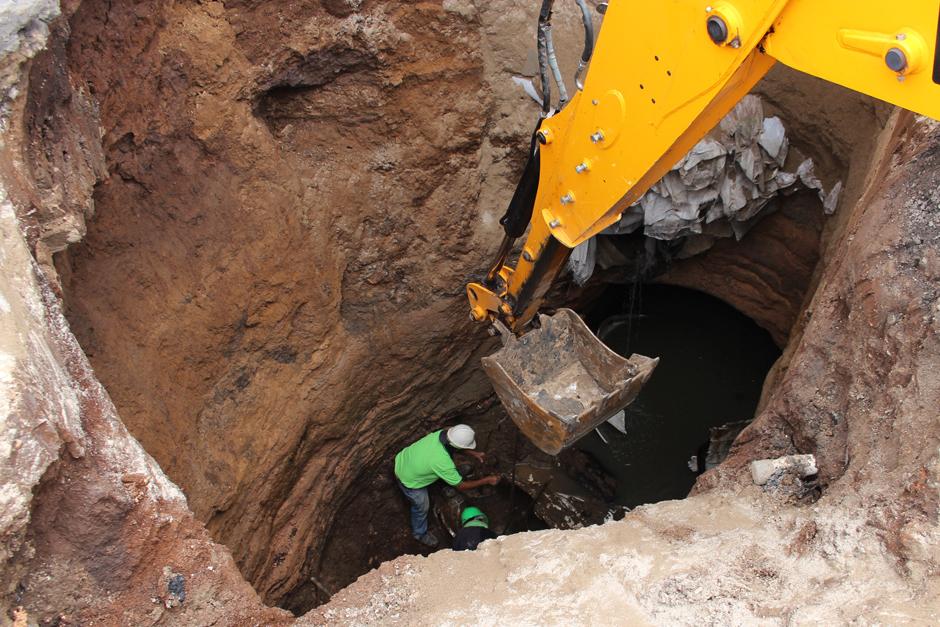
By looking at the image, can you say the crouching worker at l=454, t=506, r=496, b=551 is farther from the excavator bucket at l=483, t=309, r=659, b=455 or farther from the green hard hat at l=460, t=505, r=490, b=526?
the excavator bucket at l=483, t=309, r=659, b=455

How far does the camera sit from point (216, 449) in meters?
4.30

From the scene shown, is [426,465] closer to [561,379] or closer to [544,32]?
[561,379]

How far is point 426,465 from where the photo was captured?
5.40 meters

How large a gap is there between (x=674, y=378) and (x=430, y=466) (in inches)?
109

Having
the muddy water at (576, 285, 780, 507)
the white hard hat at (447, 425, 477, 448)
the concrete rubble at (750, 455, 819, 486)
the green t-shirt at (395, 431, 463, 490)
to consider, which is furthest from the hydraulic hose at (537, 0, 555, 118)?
the muddy water at (576, 285, 780, 507)

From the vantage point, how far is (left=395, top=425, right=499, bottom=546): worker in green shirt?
17.6 ft

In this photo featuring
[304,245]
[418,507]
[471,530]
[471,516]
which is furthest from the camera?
[418,507]

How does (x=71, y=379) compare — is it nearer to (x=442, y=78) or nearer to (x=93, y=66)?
(x=93, y=66)

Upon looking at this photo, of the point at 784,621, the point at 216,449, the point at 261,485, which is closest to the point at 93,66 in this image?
the point at 216,449

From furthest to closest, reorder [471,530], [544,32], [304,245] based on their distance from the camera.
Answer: [471,530], [304,245], [544,32]

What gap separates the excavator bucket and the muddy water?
6.07 ft

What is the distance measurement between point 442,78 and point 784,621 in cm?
400

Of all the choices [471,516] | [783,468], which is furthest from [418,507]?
[783,468]

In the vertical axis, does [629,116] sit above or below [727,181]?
above
